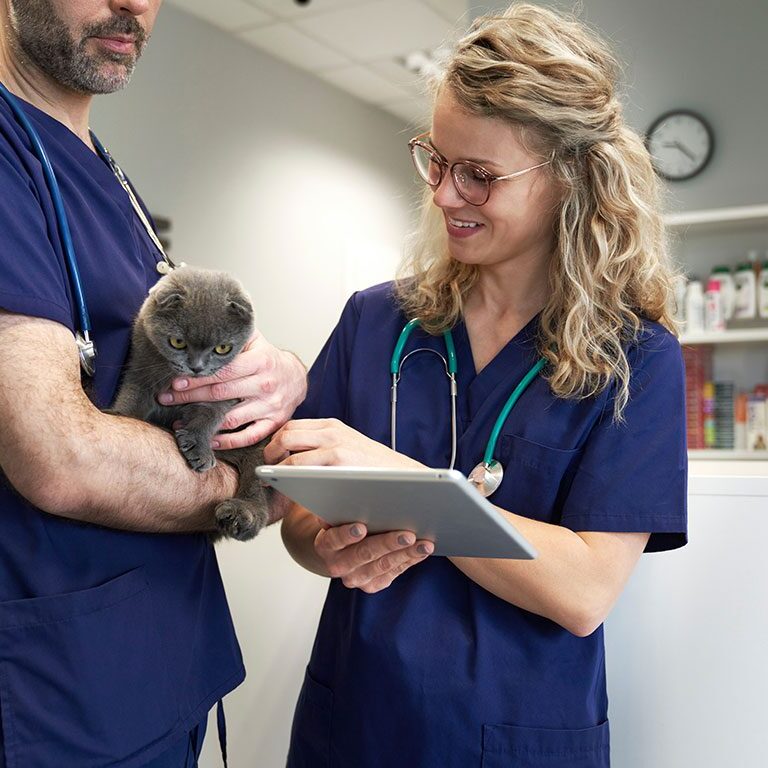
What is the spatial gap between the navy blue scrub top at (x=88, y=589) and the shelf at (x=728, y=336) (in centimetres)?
255

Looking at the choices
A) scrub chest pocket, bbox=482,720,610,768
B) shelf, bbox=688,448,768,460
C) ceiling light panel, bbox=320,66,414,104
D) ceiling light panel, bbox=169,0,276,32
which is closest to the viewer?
scrub chest pocket, bbox=482,720,610,768

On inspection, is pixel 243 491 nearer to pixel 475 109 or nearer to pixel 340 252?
pixel 475 109

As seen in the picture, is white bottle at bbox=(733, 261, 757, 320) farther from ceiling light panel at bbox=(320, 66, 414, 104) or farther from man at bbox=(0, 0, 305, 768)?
man at bbox=(0, 0, 305, 768)

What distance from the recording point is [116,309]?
4.05ft

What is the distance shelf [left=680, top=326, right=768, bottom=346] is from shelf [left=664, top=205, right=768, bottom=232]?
0.42m

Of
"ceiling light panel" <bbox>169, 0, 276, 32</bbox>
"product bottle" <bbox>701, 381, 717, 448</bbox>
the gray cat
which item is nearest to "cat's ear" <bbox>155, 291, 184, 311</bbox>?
the gray cat

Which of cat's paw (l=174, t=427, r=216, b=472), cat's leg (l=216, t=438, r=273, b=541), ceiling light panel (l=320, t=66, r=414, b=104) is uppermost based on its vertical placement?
ceiling light panel (l=320, t=66, r=414, b=104)

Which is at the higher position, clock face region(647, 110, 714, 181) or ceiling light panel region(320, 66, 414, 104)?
ceiling light panel region(320, 66, 414, 104)

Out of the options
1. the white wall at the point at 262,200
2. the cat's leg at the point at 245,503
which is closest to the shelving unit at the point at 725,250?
the white wall at the point at 262,200

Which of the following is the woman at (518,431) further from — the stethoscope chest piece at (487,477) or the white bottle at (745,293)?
the white bottle at (745,293)

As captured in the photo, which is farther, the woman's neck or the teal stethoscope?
the woman's neck

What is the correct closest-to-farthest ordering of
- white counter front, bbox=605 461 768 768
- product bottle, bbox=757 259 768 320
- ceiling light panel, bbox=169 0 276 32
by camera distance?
white counter front, bbox=605 461 768 768
product bottle, bbox=757 259 768 320
ceiling light panel, bbox=169 0 276 32

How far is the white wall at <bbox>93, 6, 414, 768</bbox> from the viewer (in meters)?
3.66

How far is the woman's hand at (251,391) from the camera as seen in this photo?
4.37ft
